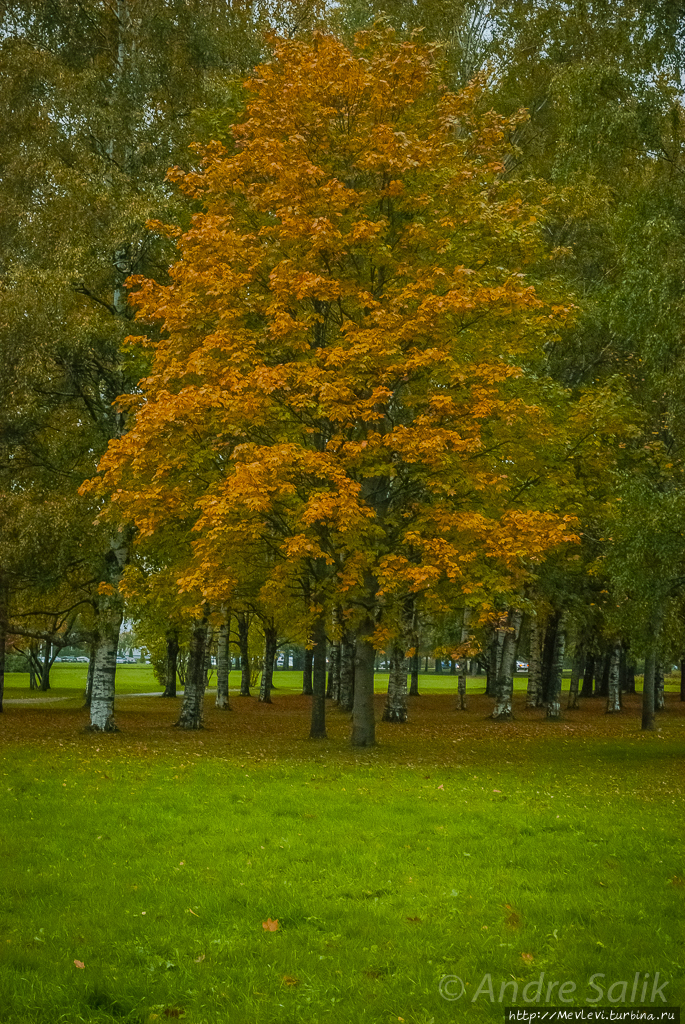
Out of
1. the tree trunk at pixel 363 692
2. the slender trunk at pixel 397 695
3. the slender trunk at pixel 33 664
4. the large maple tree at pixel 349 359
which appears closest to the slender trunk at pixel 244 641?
the slender trunk at pixel 397 695

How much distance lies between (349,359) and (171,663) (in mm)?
30883

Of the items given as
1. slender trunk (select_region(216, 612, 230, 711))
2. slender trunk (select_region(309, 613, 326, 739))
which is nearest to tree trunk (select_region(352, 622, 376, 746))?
slender trunk (select_region(309, 613, 326, 739))

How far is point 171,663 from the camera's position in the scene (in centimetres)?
4694

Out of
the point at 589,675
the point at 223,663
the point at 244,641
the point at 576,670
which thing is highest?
the point at 244,641

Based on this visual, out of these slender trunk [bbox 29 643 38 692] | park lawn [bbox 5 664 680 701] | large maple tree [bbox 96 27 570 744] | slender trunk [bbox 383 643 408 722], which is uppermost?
large maple tree [bbox 96 27 570 744]

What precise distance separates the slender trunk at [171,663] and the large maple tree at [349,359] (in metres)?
15.7

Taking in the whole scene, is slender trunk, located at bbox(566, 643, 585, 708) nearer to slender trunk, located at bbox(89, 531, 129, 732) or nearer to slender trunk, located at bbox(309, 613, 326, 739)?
slender trunk, located at bbox(309, 613, 326, 739)

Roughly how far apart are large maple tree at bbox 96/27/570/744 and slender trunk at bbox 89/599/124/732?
3.67 meters

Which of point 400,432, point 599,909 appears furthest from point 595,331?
point 599,909

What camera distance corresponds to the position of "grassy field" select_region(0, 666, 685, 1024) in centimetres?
666

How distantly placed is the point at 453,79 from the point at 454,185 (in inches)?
455

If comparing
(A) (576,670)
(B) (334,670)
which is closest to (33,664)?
(B) (334,670)

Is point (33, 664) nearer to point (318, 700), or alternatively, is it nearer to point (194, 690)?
point (194, 690)

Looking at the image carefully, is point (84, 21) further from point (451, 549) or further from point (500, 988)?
point (500, 988)
